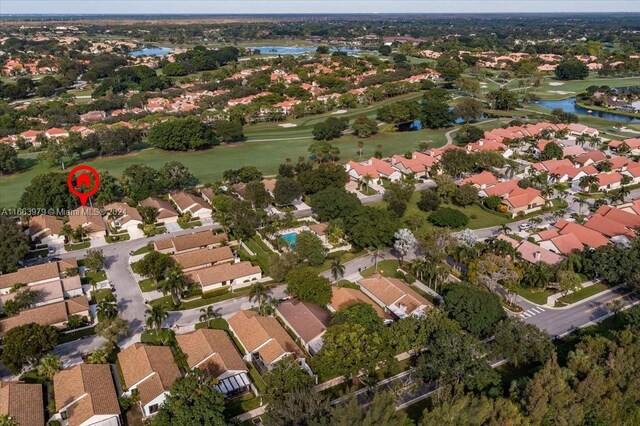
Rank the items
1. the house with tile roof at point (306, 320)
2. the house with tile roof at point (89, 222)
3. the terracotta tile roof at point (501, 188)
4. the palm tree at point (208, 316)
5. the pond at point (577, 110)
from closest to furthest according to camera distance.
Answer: the house with tile roof at point (306, 320) → the palm tree at point (208, 316) → the house with tile roof at point (89, 222) → the terracotta tile roof at point (501, 188) → the pond at point (577, 110)

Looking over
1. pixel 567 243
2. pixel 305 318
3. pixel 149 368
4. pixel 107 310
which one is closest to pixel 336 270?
pixel 305 318

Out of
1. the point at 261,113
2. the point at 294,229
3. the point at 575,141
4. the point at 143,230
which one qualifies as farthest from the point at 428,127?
the point at 143,230

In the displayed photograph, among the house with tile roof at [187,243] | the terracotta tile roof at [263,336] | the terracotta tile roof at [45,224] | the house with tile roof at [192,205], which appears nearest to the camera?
the terracotta tile roof at [263,336]

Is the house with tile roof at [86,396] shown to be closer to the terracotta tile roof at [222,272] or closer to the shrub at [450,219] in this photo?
the terracotta tile roof at [222,272]

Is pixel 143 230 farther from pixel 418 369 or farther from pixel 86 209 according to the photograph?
pixel 418 369

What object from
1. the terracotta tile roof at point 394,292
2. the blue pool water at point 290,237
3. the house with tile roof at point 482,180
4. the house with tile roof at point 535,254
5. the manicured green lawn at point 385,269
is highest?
the house with tile roof at point 482,180

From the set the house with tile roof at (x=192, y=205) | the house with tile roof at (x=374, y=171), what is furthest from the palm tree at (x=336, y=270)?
the house with tile roof at (x=374, y=171)

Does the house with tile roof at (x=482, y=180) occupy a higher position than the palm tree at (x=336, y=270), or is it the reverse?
the house with tile roof at (x=482, y=180)
